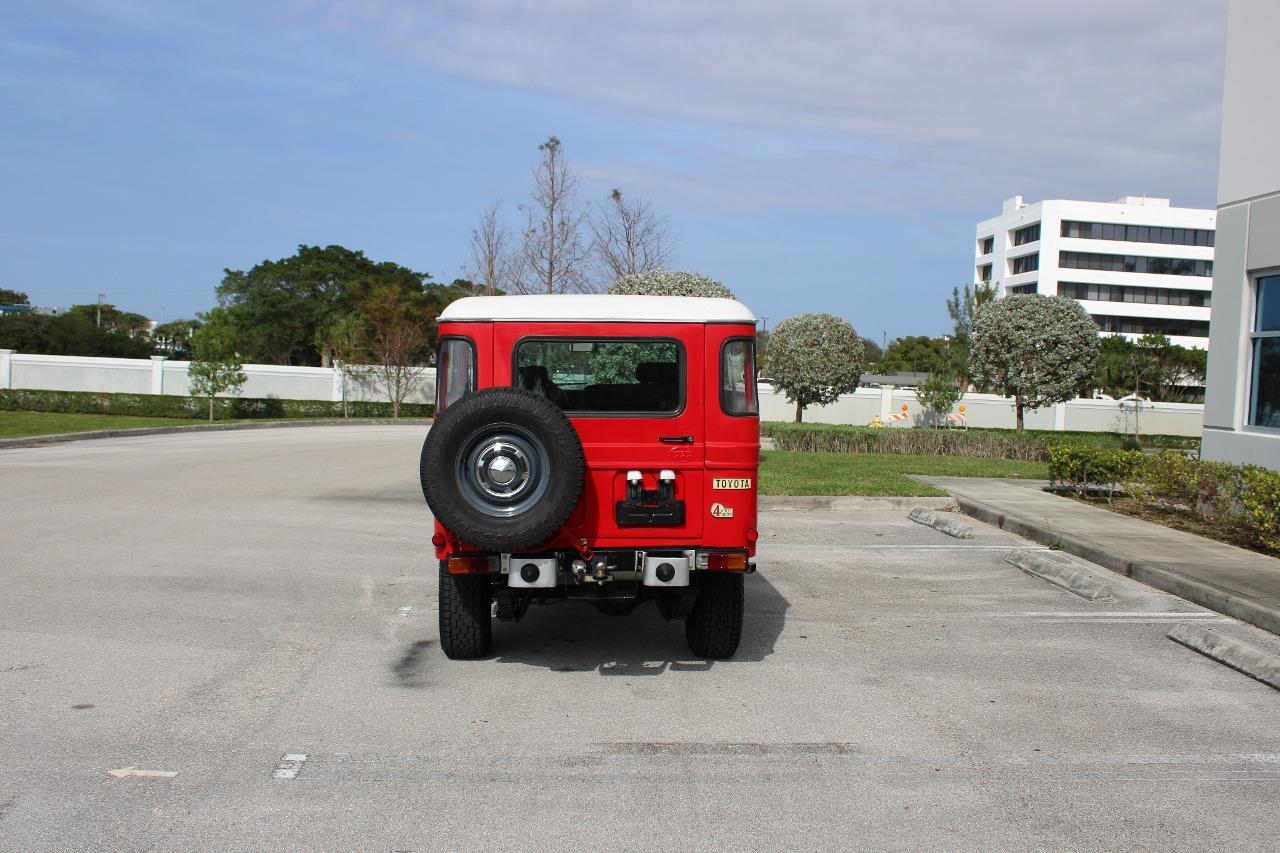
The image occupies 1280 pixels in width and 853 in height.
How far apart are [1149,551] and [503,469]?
25.4 ft

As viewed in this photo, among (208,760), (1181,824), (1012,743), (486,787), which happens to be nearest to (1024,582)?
(1012,743)

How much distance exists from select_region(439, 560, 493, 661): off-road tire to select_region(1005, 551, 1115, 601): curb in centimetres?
549

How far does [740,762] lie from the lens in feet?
17.0

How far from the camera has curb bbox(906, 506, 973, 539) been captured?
42.3ft

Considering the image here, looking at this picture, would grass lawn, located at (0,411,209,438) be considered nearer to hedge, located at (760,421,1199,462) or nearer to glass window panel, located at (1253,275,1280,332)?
hedge, located at (760,421,1199,462)

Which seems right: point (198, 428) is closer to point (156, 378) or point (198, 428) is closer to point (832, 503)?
point (156, 378)

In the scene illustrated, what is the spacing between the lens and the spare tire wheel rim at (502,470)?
6.12 metres

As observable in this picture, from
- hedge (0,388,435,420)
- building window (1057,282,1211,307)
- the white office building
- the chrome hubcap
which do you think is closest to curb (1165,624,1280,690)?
the chrome hubcap

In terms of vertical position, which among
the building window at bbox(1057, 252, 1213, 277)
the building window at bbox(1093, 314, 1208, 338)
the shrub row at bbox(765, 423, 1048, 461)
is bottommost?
the shrub row at bbox(765, 423, 1048, 461)

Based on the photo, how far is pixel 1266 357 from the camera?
45.6 feet

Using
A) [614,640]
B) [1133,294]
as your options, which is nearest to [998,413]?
[614,640]

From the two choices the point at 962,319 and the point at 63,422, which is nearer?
the point at 63,422

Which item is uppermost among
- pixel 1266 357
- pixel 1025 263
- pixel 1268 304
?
pixel 1025 263

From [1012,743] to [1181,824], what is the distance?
111cm
